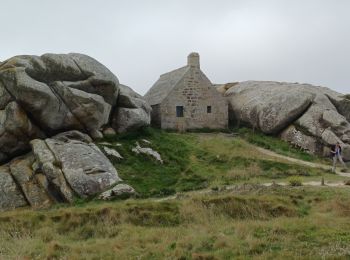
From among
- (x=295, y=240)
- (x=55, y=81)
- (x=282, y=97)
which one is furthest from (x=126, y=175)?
(x=282, y=97)

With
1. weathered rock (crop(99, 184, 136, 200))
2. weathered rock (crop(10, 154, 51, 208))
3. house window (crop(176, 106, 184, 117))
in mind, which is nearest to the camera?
weathered rock (crop(99, 184, 136, 200))

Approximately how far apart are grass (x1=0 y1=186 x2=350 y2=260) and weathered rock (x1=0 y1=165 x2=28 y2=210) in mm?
4006

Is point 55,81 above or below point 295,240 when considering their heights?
above

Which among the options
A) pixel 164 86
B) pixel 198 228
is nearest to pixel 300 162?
pixel 164 86

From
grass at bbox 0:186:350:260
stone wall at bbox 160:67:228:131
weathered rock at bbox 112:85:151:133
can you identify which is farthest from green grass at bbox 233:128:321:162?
grass at bbox 0:186:350:260

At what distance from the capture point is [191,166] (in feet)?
96.2

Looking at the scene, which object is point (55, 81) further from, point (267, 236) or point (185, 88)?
point (267, 236)

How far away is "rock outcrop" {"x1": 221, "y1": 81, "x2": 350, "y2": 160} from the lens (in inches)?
1432

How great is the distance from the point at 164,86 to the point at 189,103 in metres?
3.49

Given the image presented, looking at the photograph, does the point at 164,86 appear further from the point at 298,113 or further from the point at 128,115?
the point at 298,113

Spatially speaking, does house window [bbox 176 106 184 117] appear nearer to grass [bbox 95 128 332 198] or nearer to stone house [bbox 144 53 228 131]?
stone house [bbox 144 53 228 131]

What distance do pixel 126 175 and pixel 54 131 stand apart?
5748 millimetres

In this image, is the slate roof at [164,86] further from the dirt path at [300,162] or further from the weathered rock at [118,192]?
the weathered rock at [118,192]

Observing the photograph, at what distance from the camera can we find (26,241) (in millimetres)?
15727
